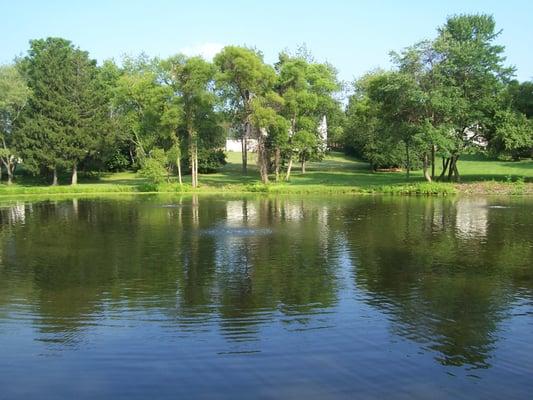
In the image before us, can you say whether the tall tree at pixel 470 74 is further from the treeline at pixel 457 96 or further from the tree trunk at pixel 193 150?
the tree trunk at pixel 193 150

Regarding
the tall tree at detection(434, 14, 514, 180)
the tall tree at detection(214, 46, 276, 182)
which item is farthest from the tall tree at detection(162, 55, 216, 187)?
the tall tree at detection(434, 14, 514, 180)

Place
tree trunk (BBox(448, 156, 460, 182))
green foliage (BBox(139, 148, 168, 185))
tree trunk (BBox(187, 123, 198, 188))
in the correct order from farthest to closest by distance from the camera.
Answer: tree trunk (BBox(187, 123, 198, 188))
green foliage (BBox(139, 148, 168, 185))
tree trunk (BBox(448, 156, 460, 182))

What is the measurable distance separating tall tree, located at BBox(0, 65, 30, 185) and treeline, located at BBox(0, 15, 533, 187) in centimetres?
11

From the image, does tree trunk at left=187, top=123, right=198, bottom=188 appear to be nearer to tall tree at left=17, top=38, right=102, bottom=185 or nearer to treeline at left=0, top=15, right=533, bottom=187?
treeline at left=0, top=15, right=533, bottom=187

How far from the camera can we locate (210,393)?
354 inches

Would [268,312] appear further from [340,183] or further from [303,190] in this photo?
[340,183]

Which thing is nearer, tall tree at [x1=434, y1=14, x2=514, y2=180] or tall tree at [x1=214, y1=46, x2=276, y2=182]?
tall tree at [x1=434, y1=14, x2=514, y2=180]

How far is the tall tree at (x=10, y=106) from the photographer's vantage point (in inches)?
2280

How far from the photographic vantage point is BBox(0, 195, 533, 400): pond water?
9.45m

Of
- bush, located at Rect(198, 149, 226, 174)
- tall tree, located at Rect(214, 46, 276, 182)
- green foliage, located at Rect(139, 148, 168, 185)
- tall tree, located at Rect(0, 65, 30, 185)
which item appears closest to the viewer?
tall tree, located at Rect(214, 46, 276, 182)

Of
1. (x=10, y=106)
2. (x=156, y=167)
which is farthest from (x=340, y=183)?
(x=10, y=106)

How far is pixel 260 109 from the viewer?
5228 cm

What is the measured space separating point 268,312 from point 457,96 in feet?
131

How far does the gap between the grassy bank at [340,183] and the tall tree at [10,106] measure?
11.8 feet
